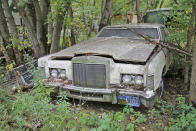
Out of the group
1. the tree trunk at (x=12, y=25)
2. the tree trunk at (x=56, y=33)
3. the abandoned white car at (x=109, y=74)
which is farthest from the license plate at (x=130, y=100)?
the tree trunk at (x=12, y=25)

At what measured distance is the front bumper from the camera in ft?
10.2

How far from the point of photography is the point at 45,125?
269 centimetres

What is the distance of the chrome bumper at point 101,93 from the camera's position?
3.12 metres

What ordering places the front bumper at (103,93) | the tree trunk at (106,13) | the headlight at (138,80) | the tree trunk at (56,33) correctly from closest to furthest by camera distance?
1. the front bumper at (103,93)
2. the headlight at (138,80)
3. the tree trunk at (56,33)
4. the tree trunk at (106,13)

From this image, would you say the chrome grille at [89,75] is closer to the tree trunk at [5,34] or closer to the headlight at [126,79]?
the headlight at [126,79]

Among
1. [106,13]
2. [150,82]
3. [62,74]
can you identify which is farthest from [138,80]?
[106,13]

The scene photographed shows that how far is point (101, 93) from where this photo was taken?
3.32m

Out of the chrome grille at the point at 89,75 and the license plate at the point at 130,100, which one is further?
the chrome grille at the point at 89,75

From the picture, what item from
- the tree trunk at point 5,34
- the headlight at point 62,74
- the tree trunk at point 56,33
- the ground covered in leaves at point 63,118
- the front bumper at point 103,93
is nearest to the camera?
the ground covered in leaves at point 63,118

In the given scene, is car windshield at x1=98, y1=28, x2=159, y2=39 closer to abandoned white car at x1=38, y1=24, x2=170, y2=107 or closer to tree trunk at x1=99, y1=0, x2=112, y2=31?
abandoned white car at x1=38, y1=24, x2=170, y2=107

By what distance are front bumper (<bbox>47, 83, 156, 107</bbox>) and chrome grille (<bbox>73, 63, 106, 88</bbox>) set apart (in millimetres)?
101

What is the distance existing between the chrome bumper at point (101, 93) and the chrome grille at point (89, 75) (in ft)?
0.33

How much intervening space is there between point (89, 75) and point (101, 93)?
16.8 inches

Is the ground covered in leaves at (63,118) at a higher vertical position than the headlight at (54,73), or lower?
lower
